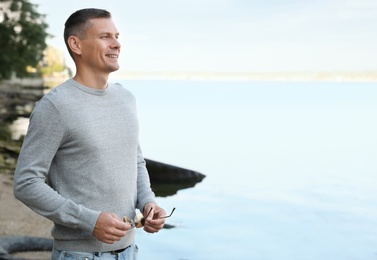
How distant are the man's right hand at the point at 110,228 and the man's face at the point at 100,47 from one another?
24.4 inches

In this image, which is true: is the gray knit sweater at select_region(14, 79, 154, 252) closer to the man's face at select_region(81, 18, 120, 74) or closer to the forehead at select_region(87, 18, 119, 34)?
the man's face at select_region(81, 18, 120, 74)

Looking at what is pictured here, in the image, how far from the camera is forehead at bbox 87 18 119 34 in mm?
2988

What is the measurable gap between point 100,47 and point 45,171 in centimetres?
56

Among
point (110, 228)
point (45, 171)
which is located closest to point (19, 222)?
point (45, 171)

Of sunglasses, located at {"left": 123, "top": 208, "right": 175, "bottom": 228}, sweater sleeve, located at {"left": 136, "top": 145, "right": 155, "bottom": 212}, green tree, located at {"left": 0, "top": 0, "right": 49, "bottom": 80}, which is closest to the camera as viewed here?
sunglasses, located at {"left": 123, "top": 208, "right": 175, "bottom": 228}

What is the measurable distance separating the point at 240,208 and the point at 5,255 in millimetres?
19935

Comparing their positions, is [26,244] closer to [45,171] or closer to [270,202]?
[45,171]

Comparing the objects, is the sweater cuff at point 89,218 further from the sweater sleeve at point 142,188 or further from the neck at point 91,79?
the neck at point 91,79

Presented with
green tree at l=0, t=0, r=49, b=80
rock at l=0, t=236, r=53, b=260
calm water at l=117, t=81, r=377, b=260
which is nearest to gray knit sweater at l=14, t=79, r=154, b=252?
rock at l=0, t=236, r=53, b=260

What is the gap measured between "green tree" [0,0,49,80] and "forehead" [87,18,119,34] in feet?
204

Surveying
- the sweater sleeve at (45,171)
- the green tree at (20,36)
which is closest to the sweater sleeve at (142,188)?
the sweater sleeve at (45,171)

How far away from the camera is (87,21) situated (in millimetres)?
2998

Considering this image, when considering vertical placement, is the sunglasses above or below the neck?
below

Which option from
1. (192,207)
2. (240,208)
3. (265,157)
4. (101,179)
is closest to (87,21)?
(101,179)
